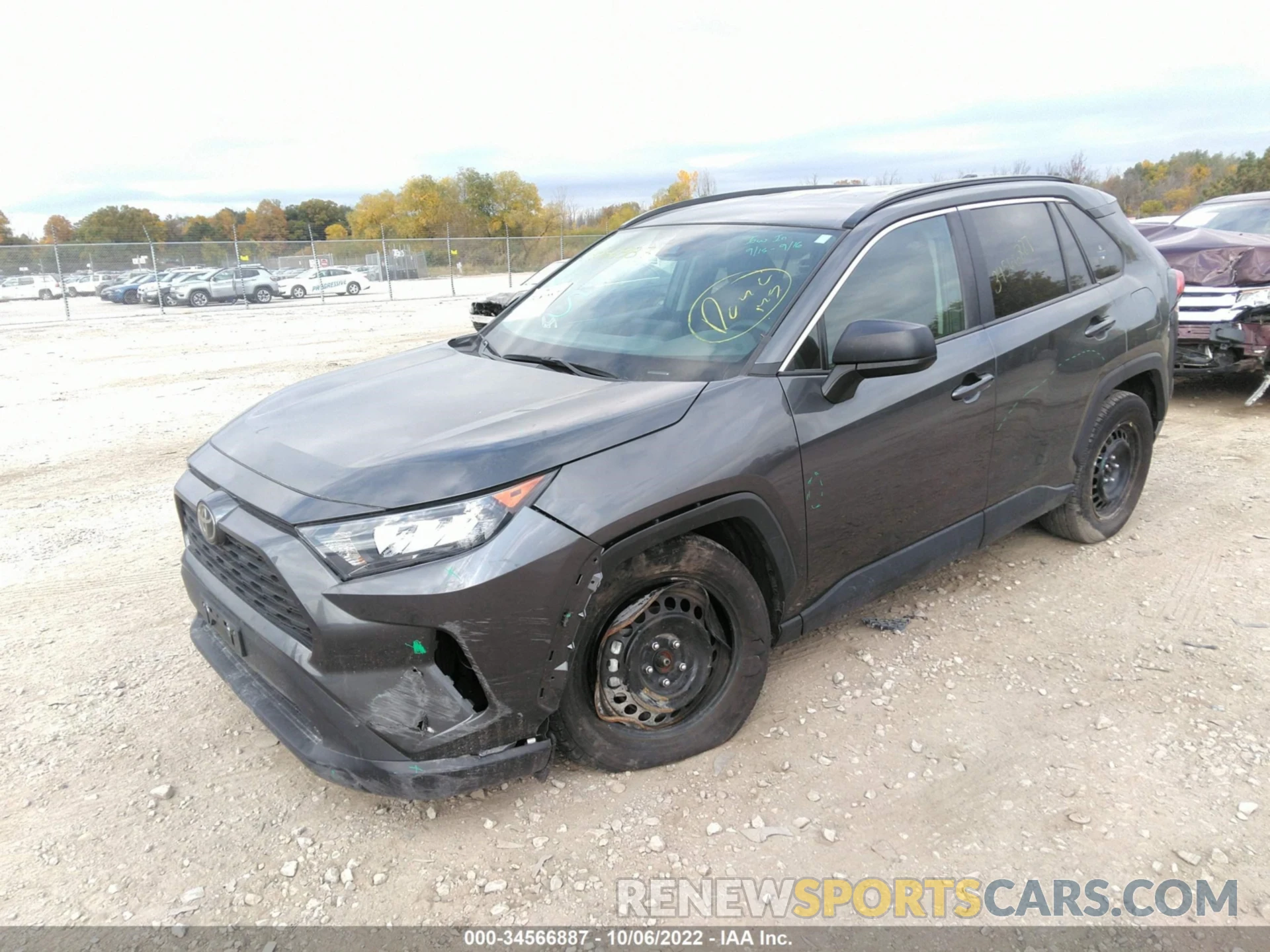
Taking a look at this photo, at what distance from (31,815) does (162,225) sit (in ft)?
331

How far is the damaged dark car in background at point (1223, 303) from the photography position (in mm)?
7082

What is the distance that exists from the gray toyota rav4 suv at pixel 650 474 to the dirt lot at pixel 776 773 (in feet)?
1.08

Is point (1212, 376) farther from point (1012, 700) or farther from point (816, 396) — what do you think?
point (816, 396)

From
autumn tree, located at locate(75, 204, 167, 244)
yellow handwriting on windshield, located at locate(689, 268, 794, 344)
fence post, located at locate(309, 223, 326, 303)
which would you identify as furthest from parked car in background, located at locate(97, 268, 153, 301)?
autumn tree, located at locate(75, 204, 167, 244)

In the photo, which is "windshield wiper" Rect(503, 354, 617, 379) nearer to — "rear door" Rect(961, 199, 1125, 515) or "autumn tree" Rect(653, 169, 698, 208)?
"rear door" Rect(961, 199, 1125, 515)

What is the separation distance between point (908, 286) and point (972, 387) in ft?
1.64

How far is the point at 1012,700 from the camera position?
10.8 ft

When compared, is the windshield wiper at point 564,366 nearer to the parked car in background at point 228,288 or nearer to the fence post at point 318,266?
the parked car in background at point 228,288

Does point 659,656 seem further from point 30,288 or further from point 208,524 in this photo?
point 30,288

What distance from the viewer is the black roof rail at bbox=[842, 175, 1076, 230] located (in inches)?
130

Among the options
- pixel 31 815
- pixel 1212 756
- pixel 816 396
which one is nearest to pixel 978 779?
pixel 1212 756

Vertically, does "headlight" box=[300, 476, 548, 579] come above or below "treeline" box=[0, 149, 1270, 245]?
below

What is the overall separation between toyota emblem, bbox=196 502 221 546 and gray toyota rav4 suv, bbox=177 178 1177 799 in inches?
0.9

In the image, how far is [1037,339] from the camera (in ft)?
12.2
